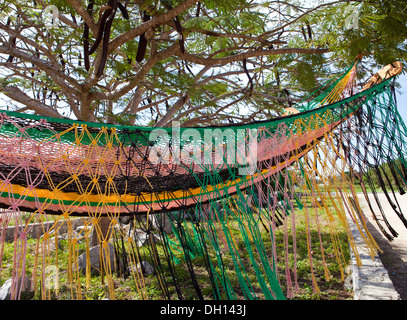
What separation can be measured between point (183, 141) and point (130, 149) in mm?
274

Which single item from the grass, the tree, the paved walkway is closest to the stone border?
the paved walkway

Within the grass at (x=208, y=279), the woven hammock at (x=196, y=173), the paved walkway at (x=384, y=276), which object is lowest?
the grass at (x=208, y=279)

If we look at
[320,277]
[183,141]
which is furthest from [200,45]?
[320,277]

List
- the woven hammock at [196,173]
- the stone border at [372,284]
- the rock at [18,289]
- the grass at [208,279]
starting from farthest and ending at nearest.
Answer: the grass at [208,279], the rock at [18,289], the stone border at [372,284], the woven hammock at [196,173]

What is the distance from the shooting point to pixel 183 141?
1625 mm

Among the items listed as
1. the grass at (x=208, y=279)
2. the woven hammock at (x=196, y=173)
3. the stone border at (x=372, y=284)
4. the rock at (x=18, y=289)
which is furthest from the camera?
the grass at (x=208, y=279)

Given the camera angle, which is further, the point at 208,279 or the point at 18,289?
the point at 208,279

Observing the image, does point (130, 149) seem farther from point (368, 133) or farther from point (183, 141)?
point (368, 133)

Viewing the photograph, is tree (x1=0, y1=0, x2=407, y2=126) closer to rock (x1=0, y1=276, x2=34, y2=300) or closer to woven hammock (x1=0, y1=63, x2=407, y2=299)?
woven hammock (x1=0, y1=63, x2=407, y2=299)

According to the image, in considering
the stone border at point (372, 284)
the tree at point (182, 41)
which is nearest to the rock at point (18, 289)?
the tree at point (182, 41)

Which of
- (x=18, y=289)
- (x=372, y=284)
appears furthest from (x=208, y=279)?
(x=18, y=289)

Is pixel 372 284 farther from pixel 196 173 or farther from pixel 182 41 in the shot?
pixel 182 41

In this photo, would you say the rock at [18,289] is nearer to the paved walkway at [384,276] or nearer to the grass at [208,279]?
the grass at [208,279]

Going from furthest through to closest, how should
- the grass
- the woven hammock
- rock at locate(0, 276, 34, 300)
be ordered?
the grass, rock at locate(0, 276, 34, 300), the woven hammock
